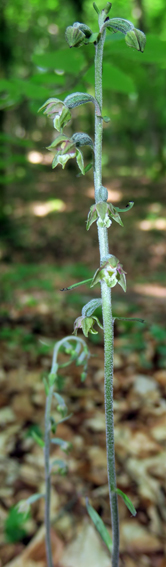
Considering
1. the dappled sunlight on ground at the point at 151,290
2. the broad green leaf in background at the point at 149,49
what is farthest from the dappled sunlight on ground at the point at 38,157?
the dappled sunlight on ground at the point at 151,290

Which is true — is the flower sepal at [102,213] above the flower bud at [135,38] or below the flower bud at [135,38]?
below

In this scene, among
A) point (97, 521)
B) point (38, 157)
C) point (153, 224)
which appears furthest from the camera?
point (38, 157)

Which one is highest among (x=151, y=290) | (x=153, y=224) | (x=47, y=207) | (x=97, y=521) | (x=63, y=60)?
(x=47, y=207)

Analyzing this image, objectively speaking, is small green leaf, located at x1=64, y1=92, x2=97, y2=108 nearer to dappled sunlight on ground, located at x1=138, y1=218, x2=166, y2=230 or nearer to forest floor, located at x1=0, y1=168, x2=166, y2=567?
forest floor, located at x1=0, y1=168, x2=166, y2=567

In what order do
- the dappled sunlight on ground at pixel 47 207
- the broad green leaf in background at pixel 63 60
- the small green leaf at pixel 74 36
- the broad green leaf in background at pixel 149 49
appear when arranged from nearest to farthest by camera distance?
the small green leaf at pixel 74 36, the broad green leaf in background at pixel 149 49, the broad green leaf in background at pixel 63 60, the dappled sunlight on ground at pixel 47 207

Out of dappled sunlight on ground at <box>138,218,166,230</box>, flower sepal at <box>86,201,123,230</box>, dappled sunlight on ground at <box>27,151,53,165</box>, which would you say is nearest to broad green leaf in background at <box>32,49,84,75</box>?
flower sepal at <box>86,201,123,230</box>

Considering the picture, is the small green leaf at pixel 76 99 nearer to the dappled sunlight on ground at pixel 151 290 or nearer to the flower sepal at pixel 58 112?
the flower sepal at pixel 58 112

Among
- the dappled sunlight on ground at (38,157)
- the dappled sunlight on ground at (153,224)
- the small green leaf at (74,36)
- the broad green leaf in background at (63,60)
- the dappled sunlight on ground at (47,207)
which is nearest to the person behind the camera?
the small green leaf at (74,36)

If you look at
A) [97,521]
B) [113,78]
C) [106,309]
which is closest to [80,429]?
[97,521]

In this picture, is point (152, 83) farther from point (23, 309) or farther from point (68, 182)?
point (23, 309)

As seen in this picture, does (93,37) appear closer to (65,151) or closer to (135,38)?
(135,38)

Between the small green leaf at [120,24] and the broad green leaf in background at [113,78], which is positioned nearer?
the small green leaf at [120,24]
